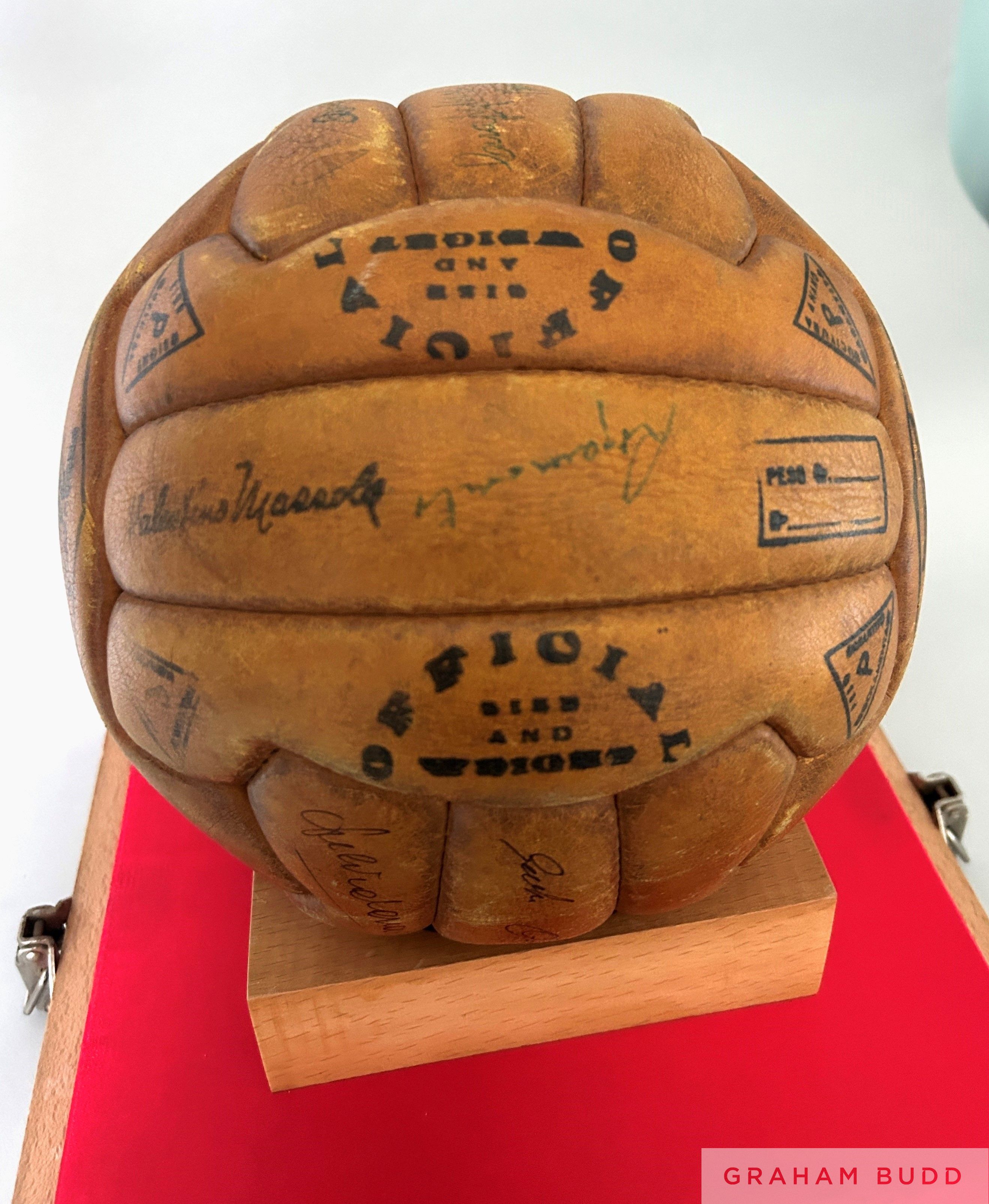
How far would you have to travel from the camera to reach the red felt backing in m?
1.44

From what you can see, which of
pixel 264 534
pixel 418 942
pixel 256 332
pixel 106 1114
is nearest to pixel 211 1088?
pixel 106 1114

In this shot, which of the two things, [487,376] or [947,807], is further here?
[947,807]

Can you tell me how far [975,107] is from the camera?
3119 millimetres

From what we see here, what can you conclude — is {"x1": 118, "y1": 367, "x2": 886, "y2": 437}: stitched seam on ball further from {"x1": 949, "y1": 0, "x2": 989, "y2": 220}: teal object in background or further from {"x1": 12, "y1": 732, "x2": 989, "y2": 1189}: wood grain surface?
{"x1": 949, "y1": 0, "x2": 989, "y2": 220}: teal object in background

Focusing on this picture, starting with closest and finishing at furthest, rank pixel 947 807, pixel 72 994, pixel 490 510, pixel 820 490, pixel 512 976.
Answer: pixel 490 510
pixel 820 490
pixel 512 976
pixel 72 994
pixel 947 807

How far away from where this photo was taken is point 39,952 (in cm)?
183

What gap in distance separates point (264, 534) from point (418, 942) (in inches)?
28.5
